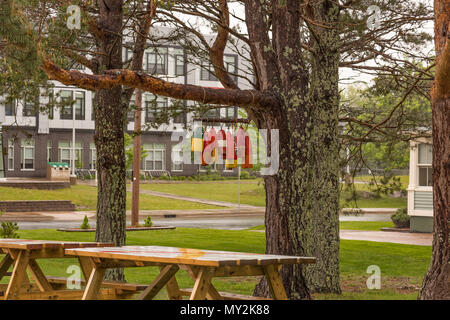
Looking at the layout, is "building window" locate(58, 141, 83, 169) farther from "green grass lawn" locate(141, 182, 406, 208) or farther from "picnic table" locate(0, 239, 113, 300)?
"picnic table" locate(0, 239, 113, 300)

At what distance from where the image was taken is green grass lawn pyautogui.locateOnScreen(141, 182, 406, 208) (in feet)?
164

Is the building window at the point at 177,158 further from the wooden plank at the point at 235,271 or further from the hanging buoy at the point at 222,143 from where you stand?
the wooden plank at the point at 235,271

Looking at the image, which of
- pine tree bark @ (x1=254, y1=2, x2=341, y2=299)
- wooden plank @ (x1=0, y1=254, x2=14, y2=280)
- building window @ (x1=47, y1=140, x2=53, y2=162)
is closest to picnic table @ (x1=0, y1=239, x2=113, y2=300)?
wooden plank @ (x1=0, y1=254, x2=14, y2=280)

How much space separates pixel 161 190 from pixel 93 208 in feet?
42.0

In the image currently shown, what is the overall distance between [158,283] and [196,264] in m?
1.19

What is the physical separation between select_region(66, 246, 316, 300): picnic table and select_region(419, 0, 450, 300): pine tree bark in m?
1.58

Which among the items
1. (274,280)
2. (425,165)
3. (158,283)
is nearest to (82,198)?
(425,165)

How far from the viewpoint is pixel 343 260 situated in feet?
57.2

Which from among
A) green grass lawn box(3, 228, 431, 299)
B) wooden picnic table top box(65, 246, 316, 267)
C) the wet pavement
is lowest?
the wet pavement

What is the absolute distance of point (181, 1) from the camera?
475 inches
